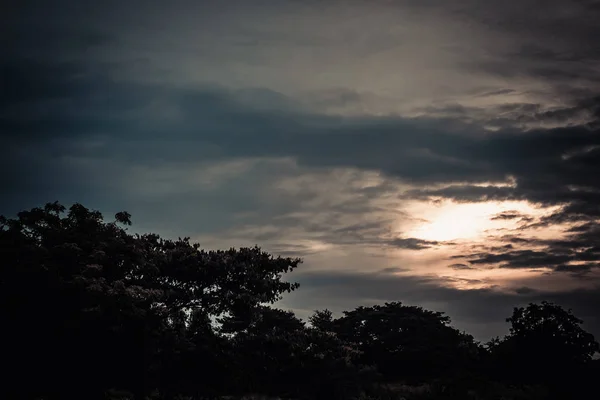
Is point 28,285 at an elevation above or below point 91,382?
above

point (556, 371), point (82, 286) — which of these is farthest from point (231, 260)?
point (556, 371)

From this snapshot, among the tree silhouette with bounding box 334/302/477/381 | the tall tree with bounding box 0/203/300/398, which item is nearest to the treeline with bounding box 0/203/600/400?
the tall tree with bounding box 0/203/300/398

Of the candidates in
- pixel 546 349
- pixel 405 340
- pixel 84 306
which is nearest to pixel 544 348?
pixel 546 349

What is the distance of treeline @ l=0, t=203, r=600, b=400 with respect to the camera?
31000 mm

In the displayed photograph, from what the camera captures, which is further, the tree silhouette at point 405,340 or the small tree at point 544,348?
the tree silhouette at point 405,340

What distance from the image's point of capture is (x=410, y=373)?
66375mm

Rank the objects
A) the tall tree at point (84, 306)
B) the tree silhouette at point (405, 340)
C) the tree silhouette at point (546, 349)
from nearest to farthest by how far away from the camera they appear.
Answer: the tall tree at point (84, 306) < the tree silhouette at point (546, 349) < the tree silhouette at point (405, 340)

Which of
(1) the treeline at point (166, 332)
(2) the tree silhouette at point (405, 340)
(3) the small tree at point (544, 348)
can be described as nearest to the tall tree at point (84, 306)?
(1) the treeline at point (166, 332)

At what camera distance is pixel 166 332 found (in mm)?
33312

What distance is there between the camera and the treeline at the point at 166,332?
31000 millimetres

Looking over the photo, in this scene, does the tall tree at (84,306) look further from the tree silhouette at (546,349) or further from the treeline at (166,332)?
the tree silhouette at (546,349)

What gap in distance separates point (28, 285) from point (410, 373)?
1817 inches

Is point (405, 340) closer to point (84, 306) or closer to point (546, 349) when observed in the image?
point (546, 349)

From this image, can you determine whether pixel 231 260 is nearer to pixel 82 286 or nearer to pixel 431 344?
pixel 82 286
